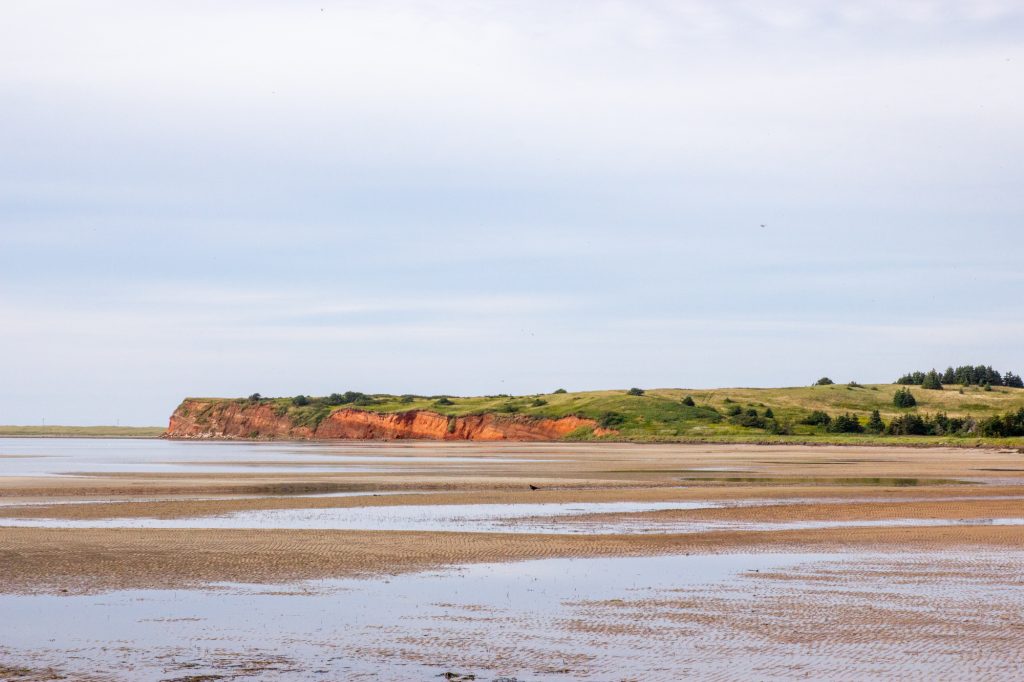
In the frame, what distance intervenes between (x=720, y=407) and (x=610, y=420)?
14.2 metres

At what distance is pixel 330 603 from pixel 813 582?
26.6 ft

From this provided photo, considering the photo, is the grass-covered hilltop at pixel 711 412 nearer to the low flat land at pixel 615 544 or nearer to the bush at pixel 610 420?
the bush at pixel 610 420

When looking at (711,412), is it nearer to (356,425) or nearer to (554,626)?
(356,425)

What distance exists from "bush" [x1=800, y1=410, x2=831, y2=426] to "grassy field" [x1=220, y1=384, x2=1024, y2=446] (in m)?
0.85

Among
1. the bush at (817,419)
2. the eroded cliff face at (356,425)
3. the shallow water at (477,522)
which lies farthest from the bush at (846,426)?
the shallow water at (477,522)

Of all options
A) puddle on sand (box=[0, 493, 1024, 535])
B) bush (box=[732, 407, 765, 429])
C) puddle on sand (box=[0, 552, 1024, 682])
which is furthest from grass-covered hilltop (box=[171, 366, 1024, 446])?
puddle on sand (box=[0, 552, 1024, 682])

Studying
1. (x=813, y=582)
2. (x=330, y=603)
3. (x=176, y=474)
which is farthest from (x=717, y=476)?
(x=330, y=603)

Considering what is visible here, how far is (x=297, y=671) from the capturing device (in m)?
13.7

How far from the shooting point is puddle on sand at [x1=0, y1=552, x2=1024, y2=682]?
13.9 metres

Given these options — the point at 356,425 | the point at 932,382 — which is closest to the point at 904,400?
the point at 932,382

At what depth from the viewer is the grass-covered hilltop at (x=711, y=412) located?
107m

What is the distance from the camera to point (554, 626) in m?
16.4

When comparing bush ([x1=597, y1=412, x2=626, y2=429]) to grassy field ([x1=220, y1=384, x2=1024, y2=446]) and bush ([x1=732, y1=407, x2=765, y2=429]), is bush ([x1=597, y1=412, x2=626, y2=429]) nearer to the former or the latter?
grassy field ([x1=220, y1=384, x2=1024, y2=446])

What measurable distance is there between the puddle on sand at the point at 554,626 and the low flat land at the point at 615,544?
8cm
